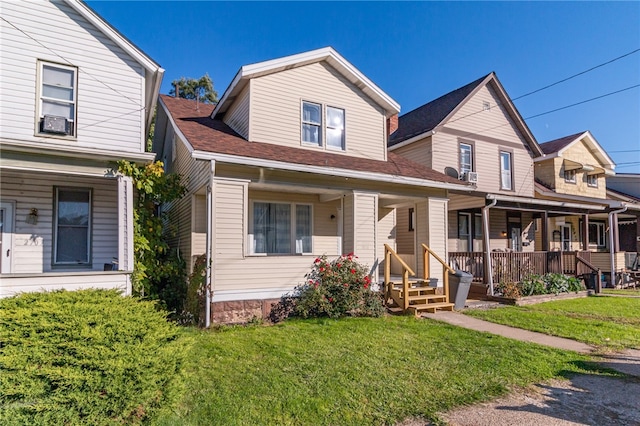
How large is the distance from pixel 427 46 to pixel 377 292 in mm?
11046

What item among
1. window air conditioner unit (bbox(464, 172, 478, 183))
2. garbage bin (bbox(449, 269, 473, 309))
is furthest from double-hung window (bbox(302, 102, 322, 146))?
window air conditioner unit (bbox(464, 172, 478, 183))

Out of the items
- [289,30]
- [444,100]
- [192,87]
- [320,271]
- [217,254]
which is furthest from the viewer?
[192,87]

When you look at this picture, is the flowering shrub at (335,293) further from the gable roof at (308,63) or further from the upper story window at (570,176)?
the upper story window at (570,176)

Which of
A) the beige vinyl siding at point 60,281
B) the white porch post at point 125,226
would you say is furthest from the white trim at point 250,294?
the white porch post at point 125,226

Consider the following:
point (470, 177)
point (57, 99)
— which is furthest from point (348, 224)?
point (57, 99)

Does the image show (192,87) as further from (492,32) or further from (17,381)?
(17,381)

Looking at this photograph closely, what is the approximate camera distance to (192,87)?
3550 cm

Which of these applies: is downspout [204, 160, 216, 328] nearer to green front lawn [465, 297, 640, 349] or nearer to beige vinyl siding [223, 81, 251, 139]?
beige vinyl siding [223, 81, 251, 139]

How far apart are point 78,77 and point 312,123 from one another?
5.79 metres

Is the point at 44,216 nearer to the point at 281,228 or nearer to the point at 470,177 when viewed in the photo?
the point at 281,228

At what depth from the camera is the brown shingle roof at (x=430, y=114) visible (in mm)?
14805

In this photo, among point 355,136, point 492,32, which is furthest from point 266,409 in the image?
point 492,32

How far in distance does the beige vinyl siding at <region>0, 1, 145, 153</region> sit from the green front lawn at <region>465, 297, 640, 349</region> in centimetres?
988

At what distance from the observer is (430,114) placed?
15.7 m
